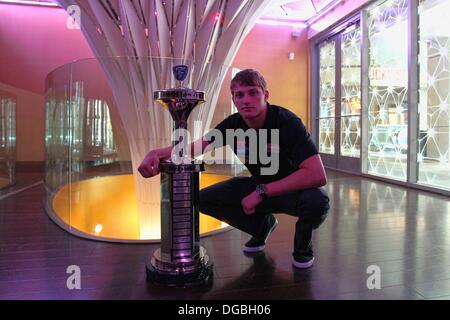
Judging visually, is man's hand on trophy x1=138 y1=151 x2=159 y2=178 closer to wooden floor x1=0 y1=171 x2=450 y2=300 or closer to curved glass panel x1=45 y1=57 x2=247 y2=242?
wooden floor x1=0 y1=171 x2=450 y2=300

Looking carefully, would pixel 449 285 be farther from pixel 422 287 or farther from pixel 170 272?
pixel 170 272

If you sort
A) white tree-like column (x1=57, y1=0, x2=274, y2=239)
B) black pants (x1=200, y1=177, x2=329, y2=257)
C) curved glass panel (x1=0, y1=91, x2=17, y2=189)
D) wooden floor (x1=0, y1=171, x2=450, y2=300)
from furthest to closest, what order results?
curved glass panel (x1=0, y1=91, x2=17, y2=189)
white tree-like column (x1=57, y1=0, x2=274, y2=239)
black pants (x1=200, y1=177, x2=329, y2=257)
wooden floor (x1=0, y1=171, x2=450, y2=300)

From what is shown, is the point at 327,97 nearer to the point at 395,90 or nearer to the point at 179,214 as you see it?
the point at 395,90

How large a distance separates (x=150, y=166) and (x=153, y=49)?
2.01 m

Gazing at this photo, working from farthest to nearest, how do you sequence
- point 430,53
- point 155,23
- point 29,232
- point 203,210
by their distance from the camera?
point 430,53, point 155,23, point 29,232, point 203,210

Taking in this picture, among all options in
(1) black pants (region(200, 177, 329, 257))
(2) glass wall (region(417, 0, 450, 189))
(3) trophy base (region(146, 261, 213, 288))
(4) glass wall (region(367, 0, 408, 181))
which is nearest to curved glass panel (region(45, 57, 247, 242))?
(1) black pants (region(200, 177, 329, 257))

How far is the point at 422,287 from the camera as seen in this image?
174 cm

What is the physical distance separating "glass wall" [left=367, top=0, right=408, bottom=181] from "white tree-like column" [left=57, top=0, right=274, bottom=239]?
113 inches

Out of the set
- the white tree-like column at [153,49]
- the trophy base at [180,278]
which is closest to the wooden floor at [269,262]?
the trophy base at [180,278]

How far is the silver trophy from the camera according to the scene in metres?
1.73

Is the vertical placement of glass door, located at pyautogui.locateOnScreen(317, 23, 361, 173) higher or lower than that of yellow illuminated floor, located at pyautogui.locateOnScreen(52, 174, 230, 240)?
higher

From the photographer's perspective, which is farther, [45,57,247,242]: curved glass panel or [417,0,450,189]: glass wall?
[417,0,450,189]: glass wall
